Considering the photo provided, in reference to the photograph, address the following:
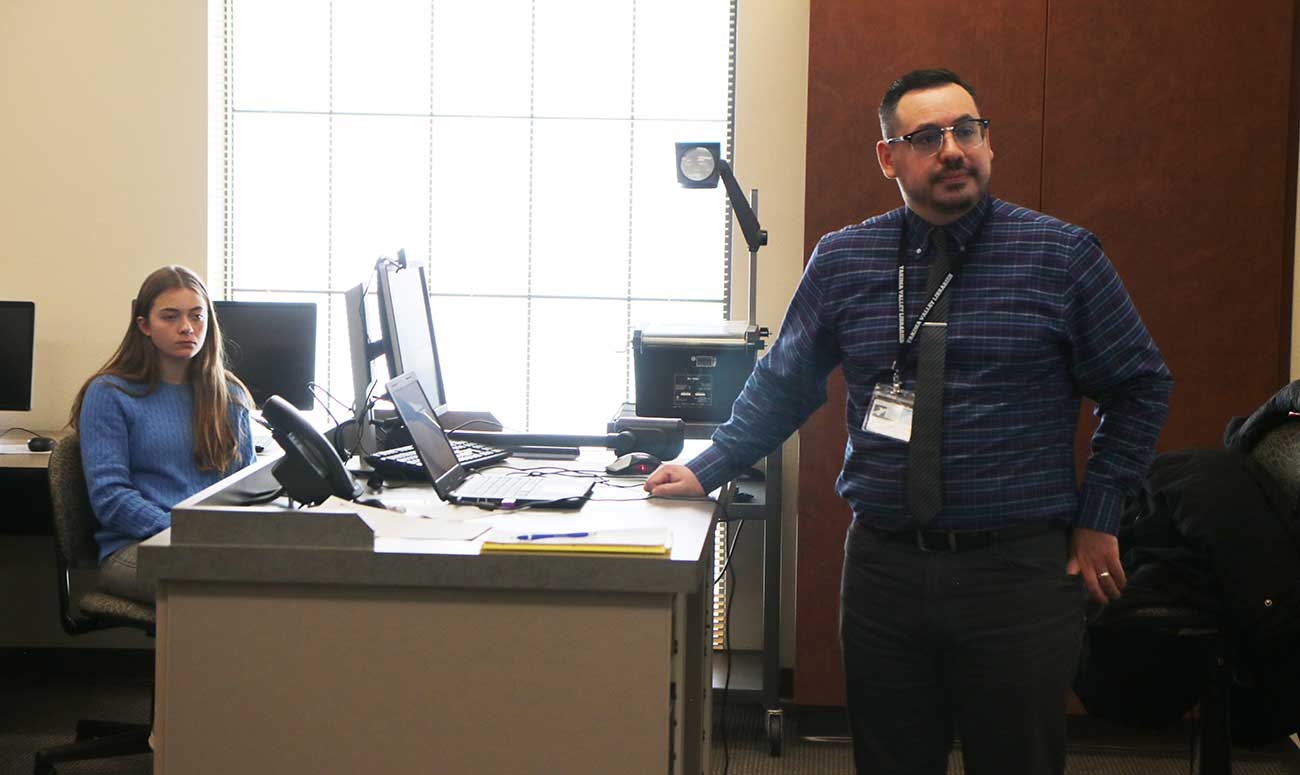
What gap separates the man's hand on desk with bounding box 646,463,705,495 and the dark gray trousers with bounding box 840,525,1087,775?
38 centimetres

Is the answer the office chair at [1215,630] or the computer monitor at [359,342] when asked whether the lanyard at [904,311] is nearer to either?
the office chair at [1215,630]

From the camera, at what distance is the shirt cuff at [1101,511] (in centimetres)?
196

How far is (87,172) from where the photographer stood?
414cm

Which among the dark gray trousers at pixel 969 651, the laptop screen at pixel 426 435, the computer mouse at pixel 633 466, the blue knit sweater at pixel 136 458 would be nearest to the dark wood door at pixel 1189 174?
the computer mouse at pixel 633 466

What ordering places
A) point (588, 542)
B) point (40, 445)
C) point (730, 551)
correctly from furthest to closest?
point (730, 551) < point (40, 445) < point (588, 542)

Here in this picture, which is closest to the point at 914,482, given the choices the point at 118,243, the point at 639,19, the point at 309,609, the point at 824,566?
the point at 309,609

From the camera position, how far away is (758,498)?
3.62 m

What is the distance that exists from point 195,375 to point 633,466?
1.26 meters

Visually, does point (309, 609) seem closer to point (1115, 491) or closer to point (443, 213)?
point (1115, 491)

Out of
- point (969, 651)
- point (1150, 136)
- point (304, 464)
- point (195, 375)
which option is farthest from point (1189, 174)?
point (195, 375)

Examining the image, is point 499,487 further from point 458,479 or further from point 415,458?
point 415,458

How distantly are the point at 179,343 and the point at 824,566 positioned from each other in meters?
1.80

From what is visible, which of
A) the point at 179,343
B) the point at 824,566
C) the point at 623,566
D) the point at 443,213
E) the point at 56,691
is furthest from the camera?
the point at 443,213

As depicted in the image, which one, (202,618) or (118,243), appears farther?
(118,243)
